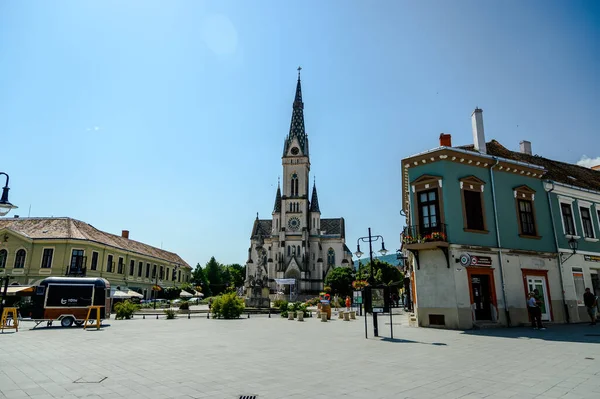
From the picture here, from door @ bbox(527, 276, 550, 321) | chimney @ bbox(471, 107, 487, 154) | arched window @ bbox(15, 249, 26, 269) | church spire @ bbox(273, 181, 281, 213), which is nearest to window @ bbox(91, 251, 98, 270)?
arched window @ bbox(15, 249, 26, 269)

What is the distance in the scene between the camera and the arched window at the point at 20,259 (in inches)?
1414

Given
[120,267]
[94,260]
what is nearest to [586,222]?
[94,260]

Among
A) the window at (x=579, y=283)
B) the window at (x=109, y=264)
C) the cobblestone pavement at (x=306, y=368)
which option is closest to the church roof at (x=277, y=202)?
the window at (x=109, y=264)

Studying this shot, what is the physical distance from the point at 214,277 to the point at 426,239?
8535 centimetres

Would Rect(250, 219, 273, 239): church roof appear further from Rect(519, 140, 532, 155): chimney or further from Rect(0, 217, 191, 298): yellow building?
Rect(519, 140, 532, 155): chimney

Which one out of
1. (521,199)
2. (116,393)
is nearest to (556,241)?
(521,199)

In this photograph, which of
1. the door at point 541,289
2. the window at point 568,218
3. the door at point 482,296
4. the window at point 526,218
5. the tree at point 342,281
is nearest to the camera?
the door at point 482,296

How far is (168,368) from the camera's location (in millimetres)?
8219

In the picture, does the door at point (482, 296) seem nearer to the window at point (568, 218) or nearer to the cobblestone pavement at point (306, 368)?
the cobblestone pavement at point (306, 368)

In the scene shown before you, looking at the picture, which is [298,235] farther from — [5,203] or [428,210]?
[5,203]

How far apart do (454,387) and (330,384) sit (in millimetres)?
2242

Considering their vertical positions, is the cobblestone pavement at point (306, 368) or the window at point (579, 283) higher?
the window at point (579, 283)

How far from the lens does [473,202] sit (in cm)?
1886

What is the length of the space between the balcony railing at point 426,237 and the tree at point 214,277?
77579 mm
